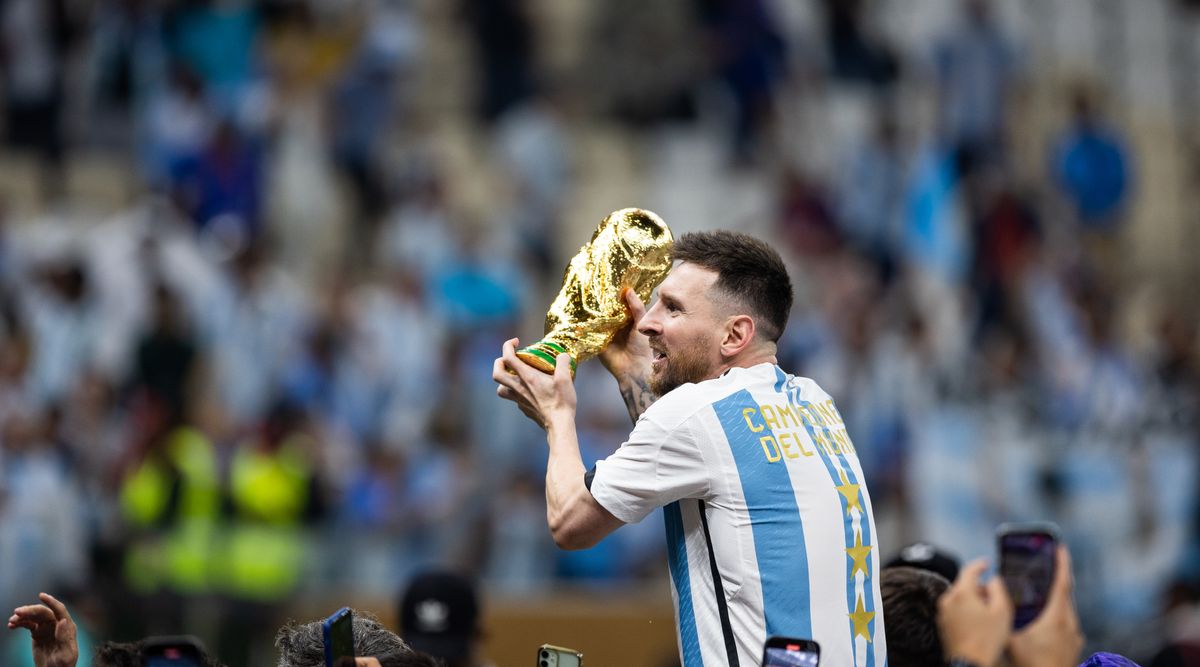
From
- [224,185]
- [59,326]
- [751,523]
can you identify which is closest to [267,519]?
[59,326]

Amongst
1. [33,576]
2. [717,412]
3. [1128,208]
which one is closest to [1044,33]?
[1128,208]

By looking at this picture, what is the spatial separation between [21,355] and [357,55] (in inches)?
167

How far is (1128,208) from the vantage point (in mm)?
15312

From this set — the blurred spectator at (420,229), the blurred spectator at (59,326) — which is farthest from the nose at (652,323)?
the blurred spectator at (420,229)

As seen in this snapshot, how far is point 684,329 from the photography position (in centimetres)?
445

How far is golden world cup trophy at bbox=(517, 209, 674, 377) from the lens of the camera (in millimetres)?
4801

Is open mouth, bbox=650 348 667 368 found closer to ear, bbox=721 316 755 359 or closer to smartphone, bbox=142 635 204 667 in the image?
ear, bbox=721 316 755 359

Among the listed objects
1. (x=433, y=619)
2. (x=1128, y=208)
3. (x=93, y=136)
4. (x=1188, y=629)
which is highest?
(x=93, y=136)

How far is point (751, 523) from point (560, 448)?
0.54m

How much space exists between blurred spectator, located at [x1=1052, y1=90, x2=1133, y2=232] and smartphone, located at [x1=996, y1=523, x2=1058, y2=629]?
12.1 meters

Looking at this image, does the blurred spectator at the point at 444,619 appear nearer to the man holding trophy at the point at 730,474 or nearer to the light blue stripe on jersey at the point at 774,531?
the man holding trophy at the point at 730,474

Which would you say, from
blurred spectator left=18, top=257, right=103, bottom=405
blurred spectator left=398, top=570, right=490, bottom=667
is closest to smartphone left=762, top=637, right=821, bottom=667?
blurred spectator left=398, top=570, right=490, bottom=667

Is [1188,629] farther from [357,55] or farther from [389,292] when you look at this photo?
[357,55]

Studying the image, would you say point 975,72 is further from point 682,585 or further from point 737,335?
point 682,585
